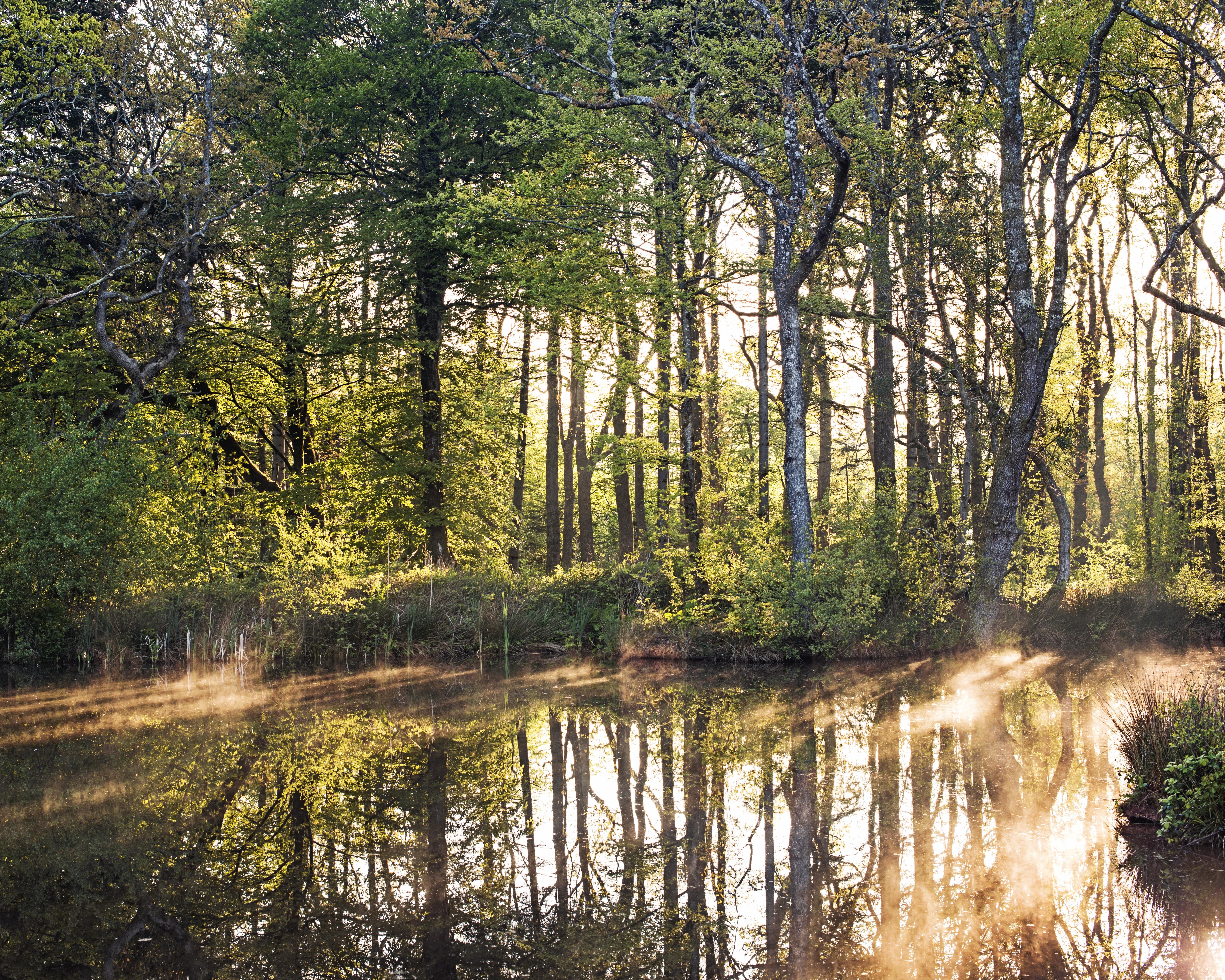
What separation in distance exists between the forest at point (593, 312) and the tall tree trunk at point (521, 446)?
42 centimetres

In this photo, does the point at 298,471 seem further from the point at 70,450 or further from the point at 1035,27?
the point at 1035,27

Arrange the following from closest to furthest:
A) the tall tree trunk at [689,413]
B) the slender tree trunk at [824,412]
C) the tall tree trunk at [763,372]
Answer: the tall tree trunk at [689,413], the tall tree trunk at [763,372], the slender tree trunk at [824,412]

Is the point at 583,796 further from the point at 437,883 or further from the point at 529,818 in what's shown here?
the point at 437,883

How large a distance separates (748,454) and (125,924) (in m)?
16.7

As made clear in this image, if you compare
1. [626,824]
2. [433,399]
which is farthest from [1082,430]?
[626,824]

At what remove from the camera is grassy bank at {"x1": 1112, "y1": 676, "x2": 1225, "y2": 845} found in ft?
17.4

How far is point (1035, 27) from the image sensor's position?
1523 cm

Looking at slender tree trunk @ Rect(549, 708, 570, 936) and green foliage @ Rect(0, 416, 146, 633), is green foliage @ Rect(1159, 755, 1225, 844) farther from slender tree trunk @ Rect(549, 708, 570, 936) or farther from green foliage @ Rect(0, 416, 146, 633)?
green foliage @ Rect(0, 416, 146, 633)

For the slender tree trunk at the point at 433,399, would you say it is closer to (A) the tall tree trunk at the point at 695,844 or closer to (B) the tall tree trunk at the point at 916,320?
(B) the tall tree trunk at the point at 916,320

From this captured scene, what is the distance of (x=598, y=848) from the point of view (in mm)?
5652

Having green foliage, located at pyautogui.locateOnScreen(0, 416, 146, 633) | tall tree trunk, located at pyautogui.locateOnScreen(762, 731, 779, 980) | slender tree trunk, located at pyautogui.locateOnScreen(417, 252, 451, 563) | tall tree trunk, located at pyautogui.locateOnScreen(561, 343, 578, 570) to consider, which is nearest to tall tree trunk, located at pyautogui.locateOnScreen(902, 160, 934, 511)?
tall tree trunk, located at pyautogui.locateOnScreen(762, 731, 779, 980)

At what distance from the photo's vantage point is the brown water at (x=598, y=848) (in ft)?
13.8

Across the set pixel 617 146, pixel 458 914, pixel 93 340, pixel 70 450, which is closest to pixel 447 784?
pixel 458 914

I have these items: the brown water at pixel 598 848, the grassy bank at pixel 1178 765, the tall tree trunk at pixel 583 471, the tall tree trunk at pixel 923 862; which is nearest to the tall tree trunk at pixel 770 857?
the brown water at pixel 598 848
